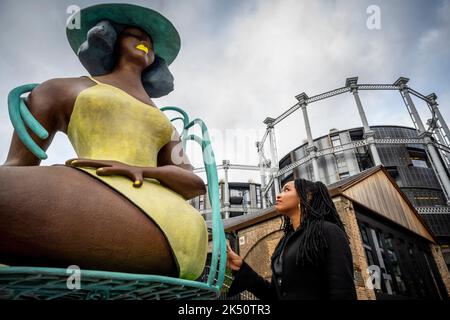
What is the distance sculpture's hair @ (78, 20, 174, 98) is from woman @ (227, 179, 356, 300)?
3.81 feet

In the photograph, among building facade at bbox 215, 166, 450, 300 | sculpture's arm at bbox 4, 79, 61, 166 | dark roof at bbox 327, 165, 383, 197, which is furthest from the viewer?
dark roof at bbox 327, 165, 383, 197

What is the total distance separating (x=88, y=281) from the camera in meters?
0.75

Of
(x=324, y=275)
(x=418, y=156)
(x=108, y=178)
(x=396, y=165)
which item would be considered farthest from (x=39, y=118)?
(x=418, y=156)

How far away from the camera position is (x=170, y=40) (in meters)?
1.65

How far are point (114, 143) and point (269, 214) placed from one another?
9517 millimetres

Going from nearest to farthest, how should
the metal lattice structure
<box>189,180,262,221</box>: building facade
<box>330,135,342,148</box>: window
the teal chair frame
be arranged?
the teal chair frame, the metal lattice structure, <box>330,135,342,148</box>: window, <box>189,180,262,221</box>: building facade

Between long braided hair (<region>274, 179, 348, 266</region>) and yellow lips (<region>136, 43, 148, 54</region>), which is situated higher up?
yellow lips (<region>136, 43, 148, 54</region>)

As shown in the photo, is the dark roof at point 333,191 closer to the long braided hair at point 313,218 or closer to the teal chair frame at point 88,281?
the long braided hair at point 313,218

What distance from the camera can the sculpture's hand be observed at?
95 centimetres

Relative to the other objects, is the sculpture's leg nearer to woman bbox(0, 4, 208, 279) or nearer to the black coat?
woman bbox(0, 4, 208, 279)

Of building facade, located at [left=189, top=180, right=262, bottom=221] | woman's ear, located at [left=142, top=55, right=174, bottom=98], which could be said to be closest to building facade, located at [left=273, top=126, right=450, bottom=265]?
building facade, located at [left=189, top=180, right=262, bottom=221]

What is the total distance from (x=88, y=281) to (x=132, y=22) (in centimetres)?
130

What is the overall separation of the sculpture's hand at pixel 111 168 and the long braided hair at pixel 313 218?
1.01 meters

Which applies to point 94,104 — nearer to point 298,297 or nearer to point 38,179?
point 38,179
